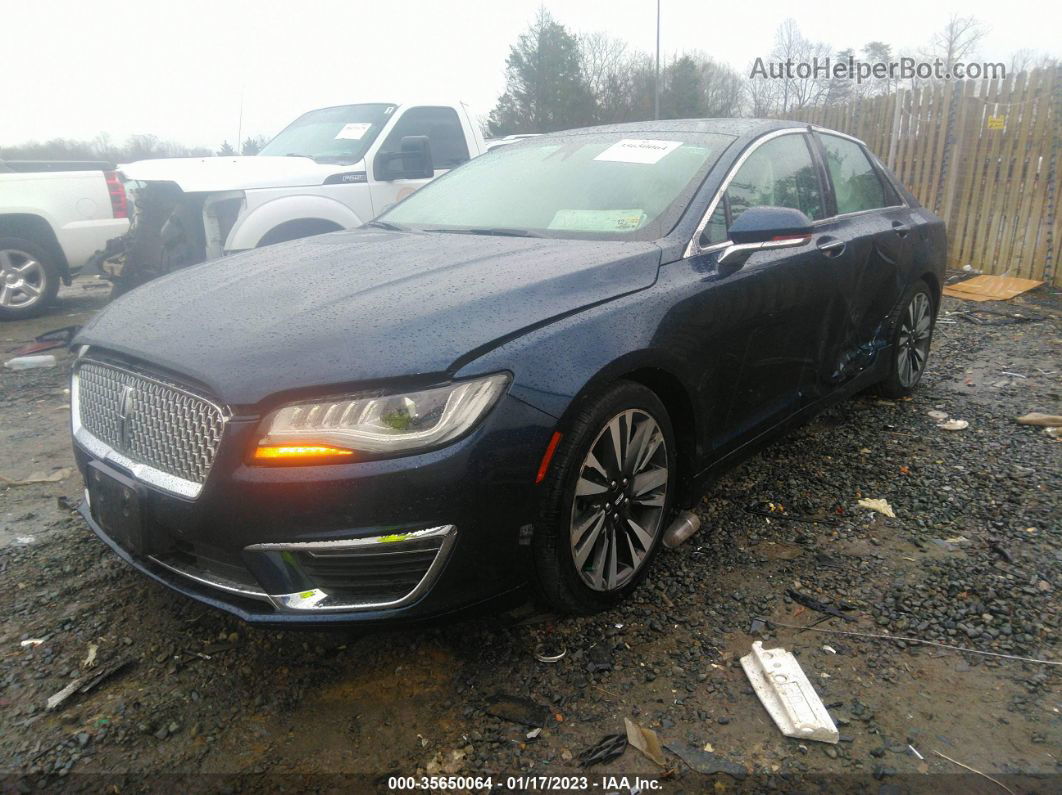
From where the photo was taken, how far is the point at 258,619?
6.37 feet

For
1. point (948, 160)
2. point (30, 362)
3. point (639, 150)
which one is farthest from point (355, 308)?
point (948, 160)

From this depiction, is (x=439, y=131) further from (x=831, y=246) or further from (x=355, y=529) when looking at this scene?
(x=355, y=529)

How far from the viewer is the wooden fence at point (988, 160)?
8.41 m

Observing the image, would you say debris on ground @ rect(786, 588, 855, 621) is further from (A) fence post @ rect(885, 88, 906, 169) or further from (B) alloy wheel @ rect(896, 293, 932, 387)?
(A) fence post @ rect(885, 88, 906, 169)

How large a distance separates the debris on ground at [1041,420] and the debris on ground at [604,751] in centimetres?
347

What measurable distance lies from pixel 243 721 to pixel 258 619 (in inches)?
13.1

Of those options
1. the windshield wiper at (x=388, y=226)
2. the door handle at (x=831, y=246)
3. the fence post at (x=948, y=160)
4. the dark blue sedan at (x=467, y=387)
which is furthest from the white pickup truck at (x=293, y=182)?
the fence post at (x=948, y=160)

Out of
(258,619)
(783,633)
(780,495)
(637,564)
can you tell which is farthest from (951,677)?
(258,619)

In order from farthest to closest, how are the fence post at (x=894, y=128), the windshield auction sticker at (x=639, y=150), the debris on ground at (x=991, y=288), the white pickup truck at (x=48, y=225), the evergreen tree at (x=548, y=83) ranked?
1. the evergreen tree at (x=548, y=83)
2. the fence post at (x=894, y=128)
3. the debris on ground at (x=991, y=288)
4. the white pickup truck at (x=48, y=225)
5. the windshield auction sticker at (x=639, y=150)

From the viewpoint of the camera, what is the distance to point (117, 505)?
6.89 feet

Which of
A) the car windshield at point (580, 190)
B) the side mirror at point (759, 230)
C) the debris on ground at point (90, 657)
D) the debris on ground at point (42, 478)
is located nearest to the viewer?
the debris on ground at point (90, 657)

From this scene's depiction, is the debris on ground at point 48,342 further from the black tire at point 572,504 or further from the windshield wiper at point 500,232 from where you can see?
the black tire at point 572,504

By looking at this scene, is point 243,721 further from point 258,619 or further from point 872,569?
point 872,569

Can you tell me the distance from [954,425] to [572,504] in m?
3.05
